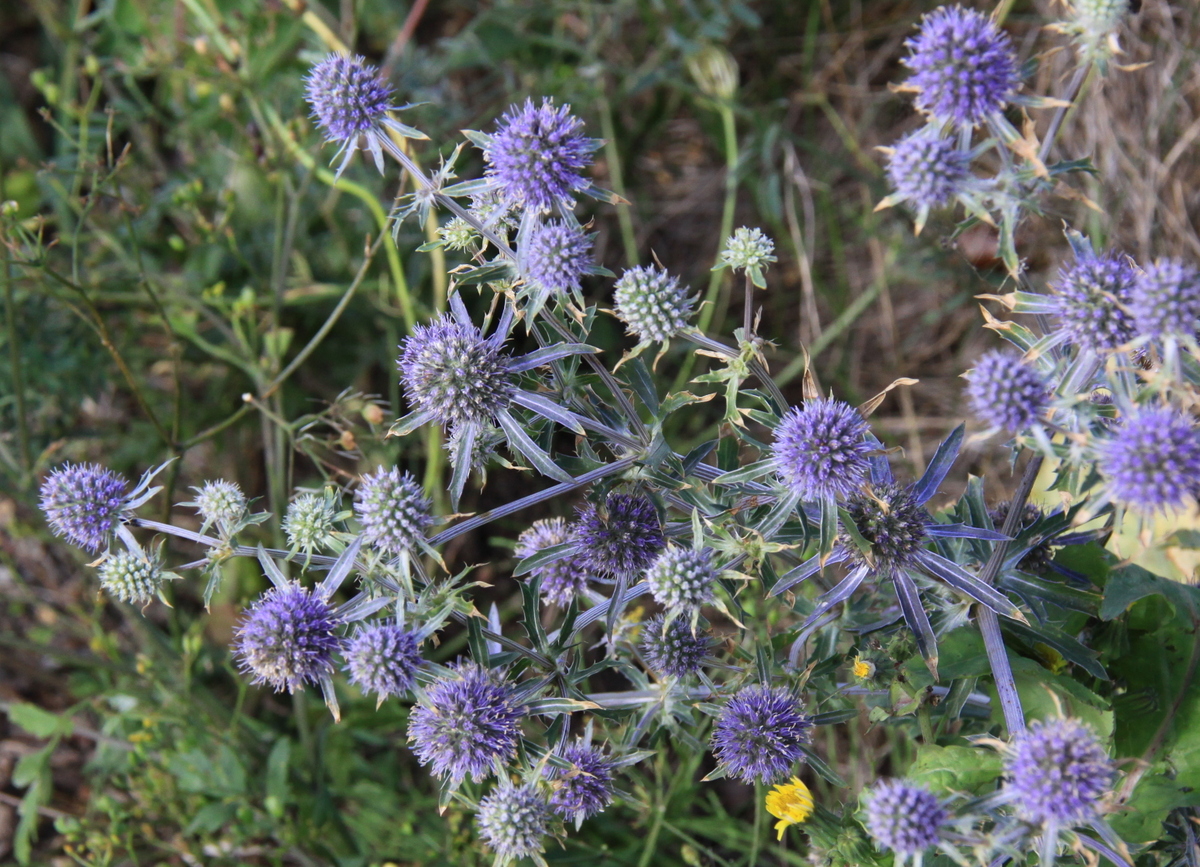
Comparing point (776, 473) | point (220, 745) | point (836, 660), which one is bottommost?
point (220, 745)

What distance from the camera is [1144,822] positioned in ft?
6.10

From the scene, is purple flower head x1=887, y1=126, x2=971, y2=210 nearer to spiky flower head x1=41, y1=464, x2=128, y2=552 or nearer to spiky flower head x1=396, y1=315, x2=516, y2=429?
spiky flower head x1=396, y1=315, x2=516, y2=429

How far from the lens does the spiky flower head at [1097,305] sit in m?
1.60

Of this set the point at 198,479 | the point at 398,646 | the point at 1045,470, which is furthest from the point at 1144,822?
the point at 198,479

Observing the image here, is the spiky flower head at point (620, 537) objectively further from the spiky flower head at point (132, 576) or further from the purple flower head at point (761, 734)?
the spiky flower head at point (132, 576)

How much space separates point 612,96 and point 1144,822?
10.6 feet

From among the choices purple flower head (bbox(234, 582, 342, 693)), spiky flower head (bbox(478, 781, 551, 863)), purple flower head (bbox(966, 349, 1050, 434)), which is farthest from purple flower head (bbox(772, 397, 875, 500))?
purple flower head (bbox(234, 582, 342, 693))

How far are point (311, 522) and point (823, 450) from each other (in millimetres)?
1019

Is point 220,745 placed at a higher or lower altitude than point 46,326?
lower

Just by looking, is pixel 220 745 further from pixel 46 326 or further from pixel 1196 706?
pixel 1196 706

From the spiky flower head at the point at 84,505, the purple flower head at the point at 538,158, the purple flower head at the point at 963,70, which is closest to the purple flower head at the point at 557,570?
the purple flower head at the point at 538,158

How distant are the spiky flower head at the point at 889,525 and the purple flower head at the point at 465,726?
76cm

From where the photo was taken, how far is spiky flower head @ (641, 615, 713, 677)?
2.00 meters

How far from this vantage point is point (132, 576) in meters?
1.93
